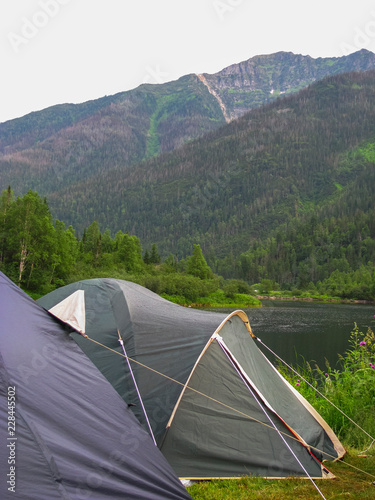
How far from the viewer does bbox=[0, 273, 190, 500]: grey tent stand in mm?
3600

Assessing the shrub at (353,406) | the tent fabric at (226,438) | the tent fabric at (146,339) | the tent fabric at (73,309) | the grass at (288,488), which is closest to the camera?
the grass at (288,488)

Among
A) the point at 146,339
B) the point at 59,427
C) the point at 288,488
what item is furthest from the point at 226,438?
the point at 59,427

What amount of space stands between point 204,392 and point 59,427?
8.74 ft

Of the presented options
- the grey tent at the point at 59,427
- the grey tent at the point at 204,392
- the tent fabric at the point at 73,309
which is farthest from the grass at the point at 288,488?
the tent fabric at the point at 73,309

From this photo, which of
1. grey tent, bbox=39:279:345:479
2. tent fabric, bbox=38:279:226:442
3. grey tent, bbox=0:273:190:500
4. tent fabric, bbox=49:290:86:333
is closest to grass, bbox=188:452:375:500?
grey tent, bbox=39:279:345:479

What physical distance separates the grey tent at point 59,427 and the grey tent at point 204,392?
4.70 feet

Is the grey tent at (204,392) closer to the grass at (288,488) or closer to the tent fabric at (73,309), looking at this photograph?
the tent fabric at (73,309)

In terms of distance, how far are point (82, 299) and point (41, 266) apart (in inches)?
1673

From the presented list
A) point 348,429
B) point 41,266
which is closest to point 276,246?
point 41,266

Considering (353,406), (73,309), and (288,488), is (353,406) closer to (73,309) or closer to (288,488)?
(288,488)

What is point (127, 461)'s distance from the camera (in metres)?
4.23

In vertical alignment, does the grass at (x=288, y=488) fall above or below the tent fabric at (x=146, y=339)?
below

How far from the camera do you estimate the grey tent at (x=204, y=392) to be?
5.80 meters

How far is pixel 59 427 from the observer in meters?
4.08
